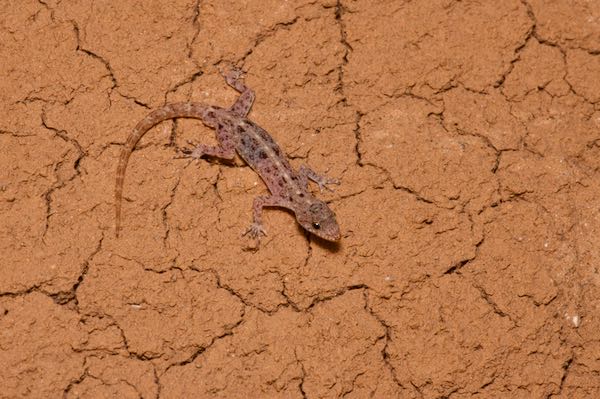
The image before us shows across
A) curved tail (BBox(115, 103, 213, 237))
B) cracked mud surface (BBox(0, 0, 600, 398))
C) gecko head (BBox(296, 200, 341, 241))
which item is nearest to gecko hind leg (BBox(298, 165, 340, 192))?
cracked mud surface (BBox(0, 0, 600, 398))

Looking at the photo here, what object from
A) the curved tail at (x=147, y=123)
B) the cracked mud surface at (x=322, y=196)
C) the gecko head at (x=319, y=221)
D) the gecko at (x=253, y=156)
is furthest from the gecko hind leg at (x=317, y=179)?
the curved tail at (x=147, y=123)

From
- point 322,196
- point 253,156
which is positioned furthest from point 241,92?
point 322,196

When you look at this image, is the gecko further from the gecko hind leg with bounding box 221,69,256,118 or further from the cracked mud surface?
the cracked mud surface

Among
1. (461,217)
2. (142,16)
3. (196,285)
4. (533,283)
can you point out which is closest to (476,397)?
(533,283)

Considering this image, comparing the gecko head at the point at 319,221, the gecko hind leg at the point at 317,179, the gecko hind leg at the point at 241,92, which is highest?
the gecko hind leg at the point at 241,92

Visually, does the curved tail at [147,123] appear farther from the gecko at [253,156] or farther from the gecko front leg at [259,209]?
the gecko front leg at [259,209]

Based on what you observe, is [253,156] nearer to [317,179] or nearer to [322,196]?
[317,179]

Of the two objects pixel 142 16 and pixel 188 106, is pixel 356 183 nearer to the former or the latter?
pixel 188 106
